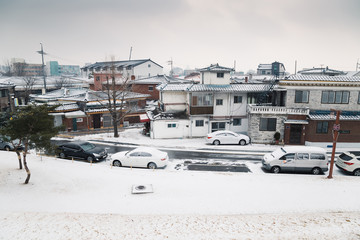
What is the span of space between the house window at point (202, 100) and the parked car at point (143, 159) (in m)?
12.6

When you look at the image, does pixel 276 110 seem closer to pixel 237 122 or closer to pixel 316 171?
pixel 237 122

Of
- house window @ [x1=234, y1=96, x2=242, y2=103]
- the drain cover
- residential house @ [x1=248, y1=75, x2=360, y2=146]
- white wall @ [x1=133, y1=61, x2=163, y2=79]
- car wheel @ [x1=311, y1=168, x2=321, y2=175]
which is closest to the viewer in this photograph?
the drain cover

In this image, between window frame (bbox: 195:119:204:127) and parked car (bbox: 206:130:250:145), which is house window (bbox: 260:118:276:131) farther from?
window frame (bbox: 195:119:204:127)

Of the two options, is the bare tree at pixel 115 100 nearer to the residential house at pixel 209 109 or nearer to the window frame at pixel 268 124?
the residential house at pixel 209 109

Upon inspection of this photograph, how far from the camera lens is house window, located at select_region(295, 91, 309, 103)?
93.6ft

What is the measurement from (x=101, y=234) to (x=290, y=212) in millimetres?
9989

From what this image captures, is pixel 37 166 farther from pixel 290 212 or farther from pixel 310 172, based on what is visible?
pixel 310 172

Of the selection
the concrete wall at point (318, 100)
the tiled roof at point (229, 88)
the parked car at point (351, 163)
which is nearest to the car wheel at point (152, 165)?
the tiled roof at point (229, 88)

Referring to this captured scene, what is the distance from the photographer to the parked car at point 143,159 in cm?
1948

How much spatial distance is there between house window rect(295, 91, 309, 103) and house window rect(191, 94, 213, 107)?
10.3m

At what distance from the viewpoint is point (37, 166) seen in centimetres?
1889

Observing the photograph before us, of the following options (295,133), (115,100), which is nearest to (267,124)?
Result: (295,133)

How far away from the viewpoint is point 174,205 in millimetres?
13555

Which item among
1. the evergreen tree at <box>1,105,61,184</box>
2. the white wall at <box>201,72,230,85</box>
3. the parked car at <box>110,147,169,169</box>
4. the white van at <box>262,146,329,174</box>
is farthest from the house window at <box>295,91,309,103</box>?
the evergreen tree at <box>1,105,61,184</box>
